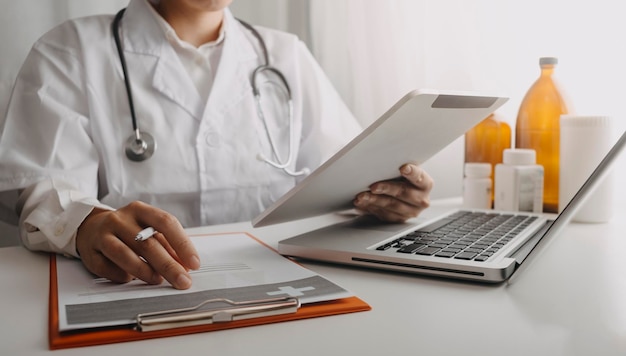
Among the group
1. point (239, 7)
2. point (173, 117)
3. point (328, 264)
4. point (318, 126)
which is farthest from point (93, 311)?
point (239, 7)

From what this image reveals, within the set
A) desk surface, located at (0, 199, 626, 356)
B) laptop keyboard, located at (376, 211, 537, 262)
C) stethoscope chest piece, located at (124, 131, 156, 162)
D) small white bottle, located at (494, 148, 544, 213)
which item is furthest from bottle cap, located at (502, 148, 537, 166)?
stethoscope chest piece, located at (124, 131, 156, 162)

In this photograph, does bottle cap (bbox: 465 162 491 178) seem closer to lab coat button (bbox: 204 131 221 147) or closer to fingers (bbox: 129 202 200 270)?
lab coat button (bbox: 204 131 221 147)

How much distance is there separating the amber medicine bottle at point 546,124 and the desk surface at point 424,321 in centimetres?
47

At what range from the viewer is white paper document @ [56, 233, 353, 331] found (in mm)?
529

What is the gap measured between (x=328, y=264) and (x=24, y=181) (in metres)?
0.54

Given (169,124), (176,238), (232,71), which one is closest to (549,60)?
(232,71)

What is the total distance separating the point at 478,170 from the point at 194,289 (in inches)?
31.7

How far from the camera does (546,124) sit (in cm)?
126

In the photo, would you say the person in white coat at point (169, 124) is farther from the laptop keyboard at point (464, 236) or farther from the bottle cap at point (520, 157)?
the bottle cap at point (520, 157)

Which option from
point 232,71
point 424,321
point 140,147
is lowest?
point 424,321

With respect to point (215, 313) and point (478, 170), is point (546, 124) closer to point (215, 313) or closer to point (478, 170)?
point (478, 170)

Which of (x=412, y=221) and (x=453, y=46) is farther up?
(x=453, y=46)

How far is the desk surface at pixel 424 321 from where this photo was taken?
19.1 inches

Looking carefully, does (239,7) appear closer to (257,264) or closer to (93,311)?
(257,264)
